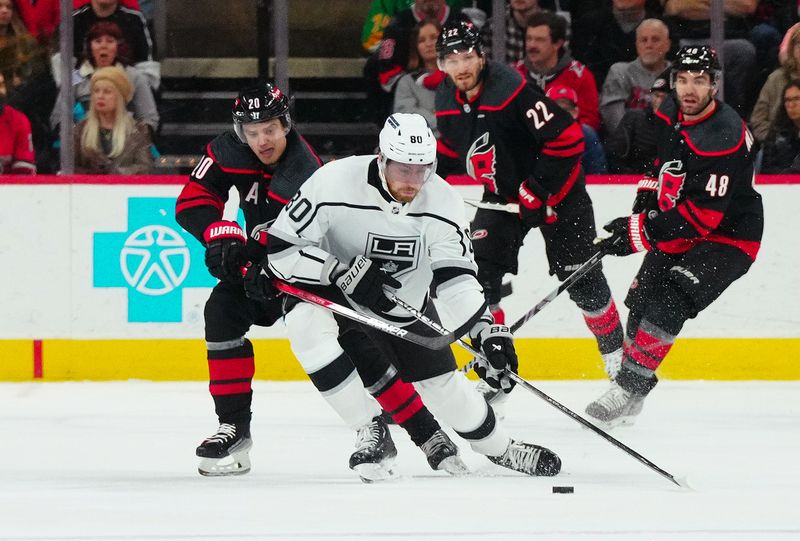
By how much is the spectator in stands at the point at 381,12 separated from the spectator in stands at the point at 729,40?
85cm

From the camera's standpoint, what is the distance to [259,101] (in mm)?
3664

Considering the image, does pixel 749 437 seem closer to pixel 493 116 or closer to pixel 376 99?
pixel 493 116

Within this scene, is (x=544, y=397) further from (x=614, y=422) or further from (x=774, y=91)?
(x=774, y=91)

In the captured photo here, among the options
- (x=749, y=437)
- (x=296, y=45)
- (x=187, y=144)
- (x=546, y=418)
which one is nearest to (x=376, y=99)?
(x=296, y=45)

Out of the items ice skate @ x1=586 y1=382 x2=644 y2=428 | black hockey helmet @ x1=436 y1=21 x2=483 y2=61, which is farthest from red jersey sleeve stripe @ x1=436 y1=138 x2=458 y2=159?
ice skate @ x1=586 y1=382 x2=644 y2=428

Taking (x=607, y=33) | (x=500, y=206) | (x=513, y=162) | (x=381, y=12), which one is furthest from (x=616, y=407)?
(x=381, y=12)

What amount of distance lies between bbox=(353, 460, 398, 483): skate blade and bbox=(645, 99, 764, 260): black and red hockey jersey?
52.5 inches

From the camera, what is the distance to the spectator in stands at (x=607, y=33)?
5.77m

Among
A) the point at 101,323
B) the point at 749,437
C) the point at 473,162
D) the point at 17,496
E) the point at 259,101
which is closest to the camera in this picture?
the point at 17,496

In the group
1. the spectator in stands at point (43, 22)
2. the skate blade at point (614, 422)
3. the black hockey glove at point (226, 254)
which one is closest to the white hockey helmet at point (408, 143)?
the black hockey glove at point (226, 254)

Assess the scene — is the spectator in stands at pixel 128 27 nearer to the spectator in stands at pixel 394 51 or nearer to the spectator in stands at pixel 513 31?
the spectator in stands at pixel 394 51

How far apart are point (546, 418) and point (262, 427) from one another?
0.92 meters

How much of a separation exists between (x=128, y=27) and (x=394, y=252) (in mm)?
2583

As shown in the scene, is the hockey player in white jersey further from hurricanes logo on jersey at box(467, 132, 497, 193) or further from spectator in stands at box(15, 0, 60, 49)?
spectator in stands at box(15, 0, 60, 49)
